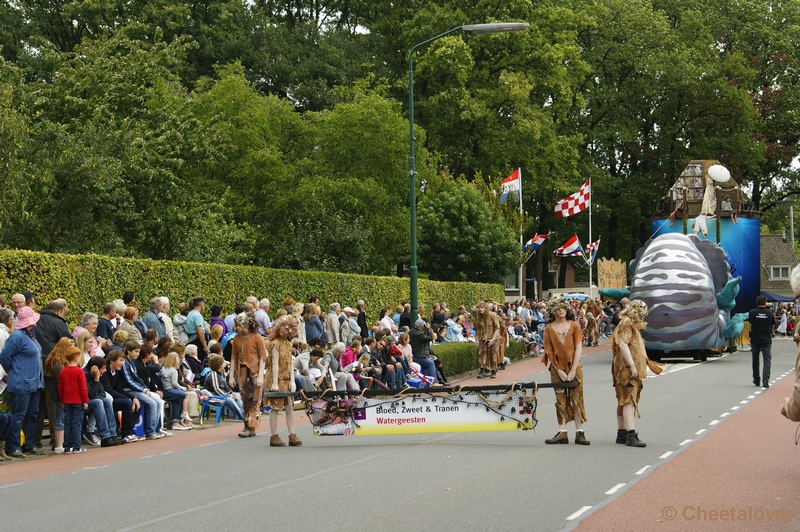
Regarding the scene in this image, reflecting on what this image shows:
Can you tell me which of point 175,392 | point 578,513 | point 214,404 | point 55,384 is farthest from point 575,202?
point 578,513

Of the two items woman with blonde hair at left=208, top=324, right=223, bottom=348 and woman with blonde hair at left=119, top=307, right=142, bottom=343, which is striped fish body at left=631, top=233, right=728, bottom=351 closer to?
woman with blonde hair at left=208, top=324, right=223, bottom=348

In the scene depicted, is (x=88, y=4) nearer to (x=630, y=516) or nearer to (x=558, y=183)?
(x=558, y=183)

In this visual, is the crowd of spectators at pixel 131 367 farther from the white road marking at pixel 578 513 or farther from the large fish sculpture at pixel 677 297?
the large fish sculpture at pixel 677 297

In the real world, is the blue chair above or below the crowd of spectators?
below

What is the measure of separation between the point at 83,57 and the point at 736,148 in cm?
3618

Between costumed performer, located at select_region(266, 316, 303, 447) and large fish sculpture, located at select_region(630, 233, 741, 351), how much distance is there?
1741cm

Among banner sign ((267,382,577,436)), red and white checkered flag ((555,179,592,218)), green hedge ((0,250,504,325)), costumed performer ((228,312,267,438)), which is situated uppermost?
red and white checkered flag ((555,179,592,218))

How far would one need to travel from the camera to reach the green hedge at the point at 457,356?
89.7 ft

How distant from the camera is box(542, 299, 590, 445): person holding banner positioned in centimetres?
1302

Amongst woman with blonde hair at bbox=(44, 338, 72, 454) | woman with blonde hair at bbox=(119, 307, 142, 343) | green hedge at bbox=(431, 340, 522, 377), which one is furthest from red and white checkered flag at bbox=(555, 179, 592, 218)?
woman with blonde hair at bbox=(44, 338, 72, 454)

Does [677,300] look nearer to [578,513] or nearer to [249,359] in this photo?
[249,359]

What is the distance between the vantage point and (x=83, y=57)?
108ft

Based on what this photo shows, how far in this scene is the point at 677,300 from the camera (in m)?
29.9

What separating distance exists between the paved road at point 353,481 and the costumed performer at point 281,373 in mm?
349
